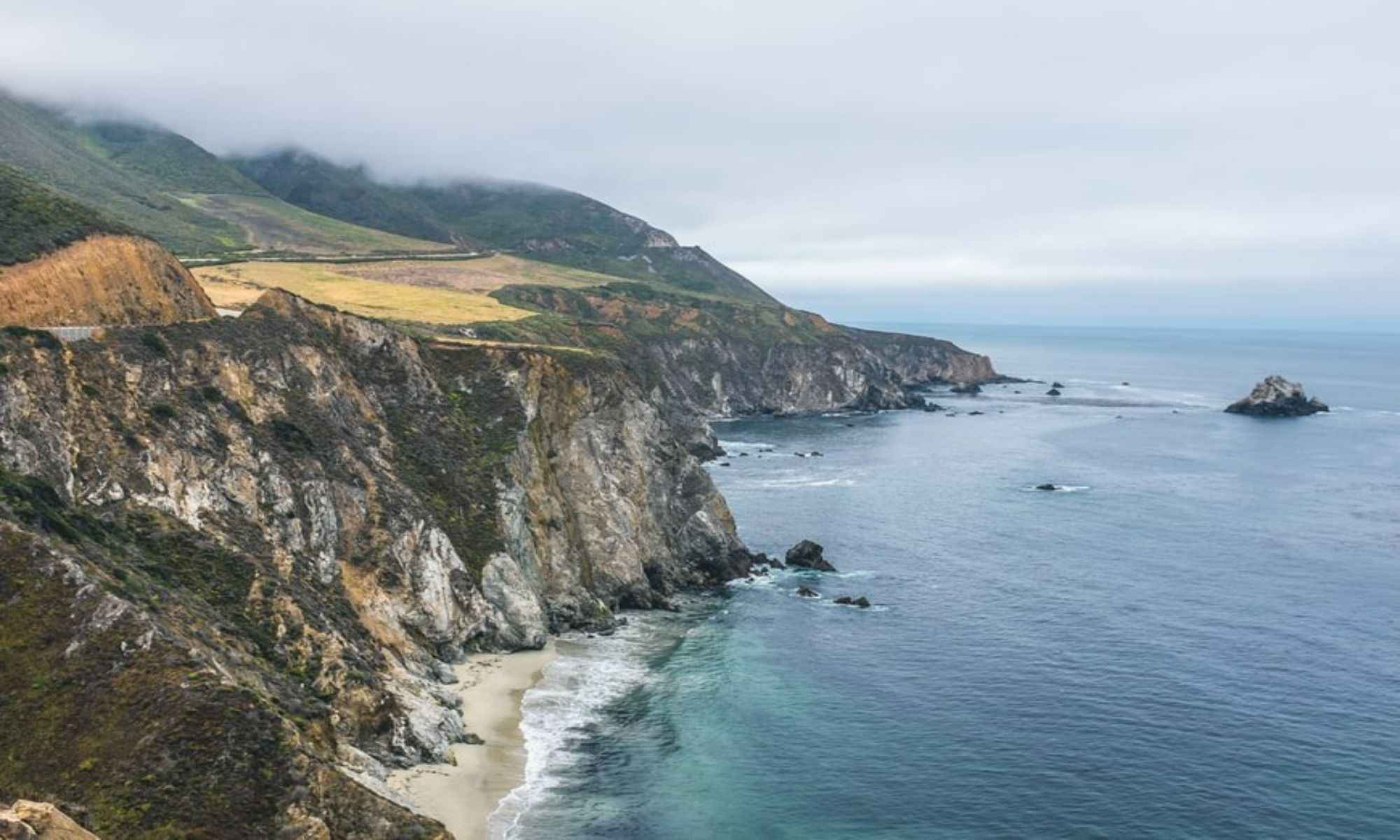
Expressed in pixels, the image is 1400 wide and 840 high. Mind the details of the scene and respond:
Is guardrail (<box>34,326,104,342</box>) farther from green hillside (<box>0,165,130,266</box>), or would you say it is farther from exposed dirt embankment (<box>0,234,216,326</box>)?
green hillside (<box>0,165,130,266</box>)

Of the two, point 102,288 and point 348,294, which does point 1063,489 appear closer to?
point 348,294

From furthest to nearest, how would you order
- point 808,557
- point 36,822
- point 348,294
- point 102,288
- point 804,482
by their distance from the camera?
point 804,482 → point 348,294 → point 808,557 → point 102,288 → point 36,822

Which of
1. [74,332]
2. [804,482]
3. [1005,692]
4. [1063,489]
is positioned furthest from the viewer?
[804,482]

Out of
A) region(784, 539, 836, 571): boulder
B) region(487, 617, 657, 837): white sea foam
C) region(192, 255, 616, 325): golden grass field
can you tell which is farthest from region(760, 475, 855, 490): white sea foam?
region(487, 617, 657, 837): white sea foam

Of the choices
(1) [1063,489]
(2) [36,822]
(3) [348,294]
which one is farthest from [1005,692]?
(3) [348,294]

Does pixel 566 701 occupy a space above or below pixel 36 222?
below

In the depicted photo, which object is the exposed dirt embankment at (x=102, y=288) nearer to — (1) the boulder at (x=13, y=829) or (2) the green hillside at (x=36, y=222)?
(2) the green hillside at (x=36, y=222)
